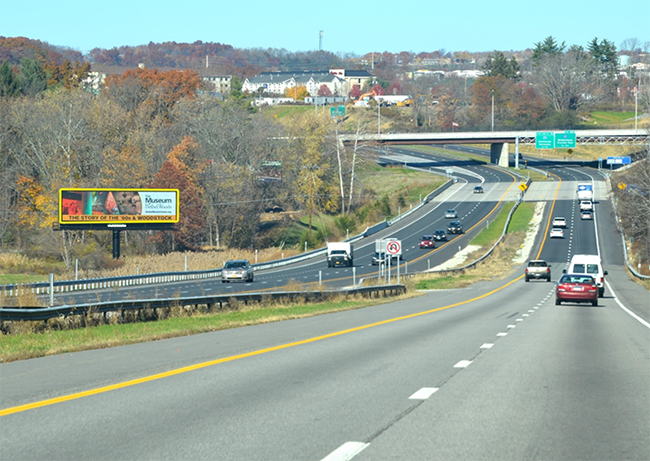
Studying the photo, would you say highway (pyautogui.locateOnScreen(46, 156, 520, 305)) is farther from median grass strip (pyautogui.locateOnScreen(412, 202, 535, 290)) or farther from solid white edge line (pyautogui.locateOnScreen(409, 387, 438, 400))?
solid white edge line (pyautogui.locateOnScreen(409, 387, 438, 400))

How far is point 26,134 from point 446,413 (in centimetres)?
8681

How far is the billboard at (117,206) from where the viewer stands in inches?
2415

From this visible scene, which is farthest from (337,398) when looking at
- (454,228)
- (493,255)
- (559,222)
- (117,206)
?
(559,222)

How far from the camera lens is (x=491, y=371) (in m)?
11.5

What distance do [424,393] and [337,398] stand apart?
1.06 meters

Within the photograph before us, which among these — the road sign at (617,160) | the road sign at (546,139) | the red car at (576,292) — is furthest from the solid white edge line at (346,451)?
the road sign at (617,160)

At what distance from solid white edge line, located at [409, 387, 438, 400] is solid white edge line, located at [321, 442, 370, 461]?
2.35 m

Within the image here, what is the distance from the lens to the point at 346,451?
21.5 feet

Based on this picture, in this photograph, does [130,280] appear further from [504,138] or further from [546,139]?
[504,138]

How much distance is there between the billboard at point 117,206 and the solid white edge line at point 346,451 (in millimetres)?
57526

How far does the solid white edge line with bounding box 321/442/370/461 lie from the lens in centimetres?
634

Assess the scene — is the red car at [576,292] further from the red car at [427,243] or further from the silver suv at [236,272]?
the red car at [427,243]

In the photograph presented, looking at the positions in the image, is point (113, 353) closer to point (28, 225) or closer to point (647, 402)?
point (647, 402)

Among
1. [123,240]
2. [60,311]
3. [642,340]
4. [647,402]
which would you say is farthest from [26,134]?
[647,402]
